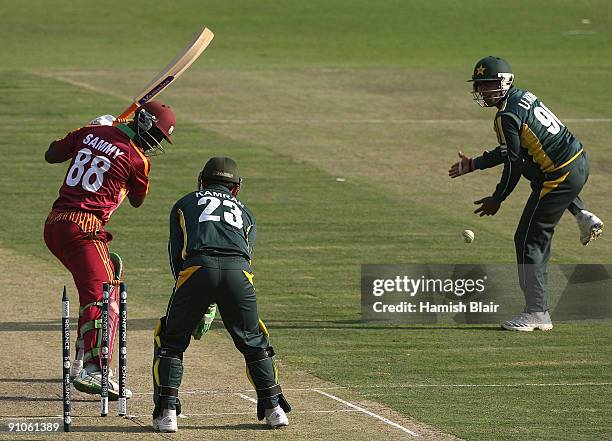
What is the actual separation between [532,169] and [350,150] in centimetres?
1096

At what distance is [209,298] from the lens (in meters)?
10.3

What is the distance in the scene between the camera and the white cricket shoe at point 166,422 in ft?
33.3

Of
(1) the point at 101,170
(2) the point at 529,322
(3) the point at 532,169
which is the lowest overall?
(2) the point at 529,322

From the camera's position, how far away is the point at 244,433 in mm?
10273

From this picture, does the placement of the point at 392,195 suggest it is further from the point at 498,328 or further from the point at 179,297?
the point at 179,297

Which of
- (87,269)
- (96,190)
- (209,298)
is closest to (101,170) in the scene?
(96,190)

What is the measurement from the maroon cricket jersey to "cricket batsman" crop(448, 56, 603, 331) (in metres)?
3.63

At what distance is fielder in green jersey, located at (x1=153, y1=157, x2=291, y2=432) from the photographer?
10.2m

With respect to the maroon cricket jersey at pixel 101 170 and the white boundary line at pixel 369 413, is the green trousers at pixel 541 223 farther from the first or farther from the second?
the maroon cricket jersey at pixel 101 170

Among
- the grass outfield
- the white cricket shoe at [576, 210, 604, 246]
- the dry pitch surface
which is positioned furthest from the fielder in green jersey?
the white cricket shoe at [576, 210, 604, 246]

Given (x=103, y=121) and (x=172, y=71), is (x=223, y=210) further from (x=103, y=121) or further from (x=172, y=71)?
(x=172, y=71)

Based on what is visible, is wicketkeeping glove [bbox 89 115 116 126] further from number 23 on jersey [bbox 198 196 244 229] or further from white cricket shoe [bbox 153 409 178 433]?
white cricket shoe [bbox 153 409 178 433]

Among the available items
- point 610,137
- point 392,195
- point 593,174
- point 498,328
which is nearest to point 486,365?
point 498,328

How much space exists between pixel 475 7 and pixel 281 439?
40.0 meters
